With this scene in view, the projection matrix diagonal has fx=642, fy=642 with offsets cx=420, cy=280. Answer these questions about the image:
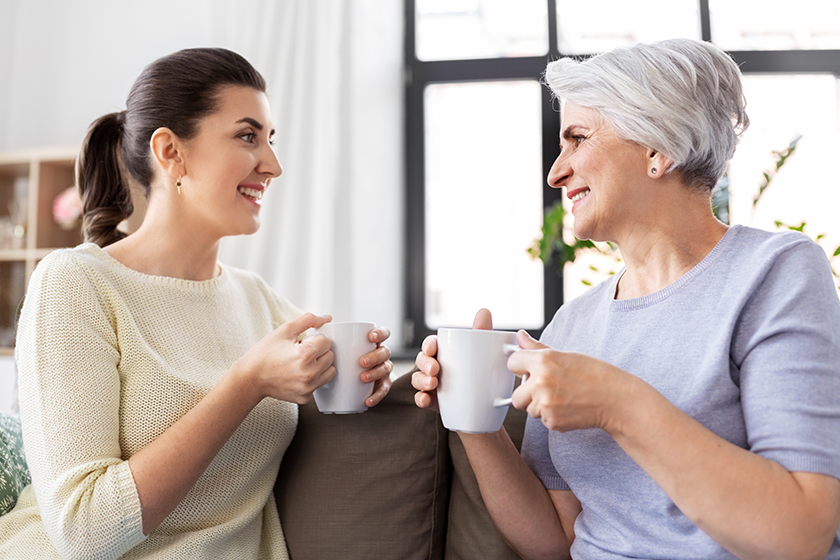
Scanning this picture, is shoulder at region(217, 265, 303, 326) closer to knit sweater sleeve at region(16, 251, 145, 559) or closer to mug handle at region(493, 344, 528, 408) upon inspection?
knit sweater sleeve at region(16, 251, 145, 559)

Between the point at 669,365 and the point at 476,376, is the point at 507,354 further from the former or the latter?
the point at 669,365

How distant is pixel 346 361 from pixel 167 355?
0.35 meters

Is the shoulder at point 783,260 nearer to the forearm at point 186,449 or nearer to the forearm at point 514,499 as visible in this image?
the forearm at point 514,499

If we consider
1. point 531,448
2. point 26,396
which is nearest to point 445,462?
point 531,448

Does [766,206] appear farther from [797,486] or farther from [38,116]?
[38,116]

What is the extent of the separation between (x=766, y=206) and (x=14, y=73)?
3.75 m

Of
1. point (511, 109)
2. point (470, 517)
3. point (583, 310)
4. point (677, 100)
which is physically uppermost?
point (511, 109)

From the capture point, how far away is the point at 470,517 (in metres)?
1.20

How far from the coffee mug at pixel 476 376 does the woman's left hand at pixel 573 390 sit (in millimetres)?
77

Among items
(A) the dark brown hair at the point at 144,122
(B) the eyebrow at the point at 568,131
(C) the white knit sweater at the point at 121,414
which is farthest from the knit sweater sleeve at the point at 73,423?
(B) the eyebrow at the point at 568,131

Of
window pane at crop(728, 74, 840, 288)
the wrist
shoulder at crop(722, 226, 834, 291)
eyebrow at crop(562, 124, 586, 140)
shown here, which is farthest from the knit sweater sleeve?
window pane at crop(728, 74, 840, 288)

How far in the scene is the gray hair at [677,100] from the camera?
1.00m

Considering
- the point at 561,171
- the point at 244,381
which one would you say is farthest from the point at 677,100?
the point at 244,381

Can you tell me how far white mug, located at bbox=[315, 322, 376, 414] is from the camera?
3.41 feet
